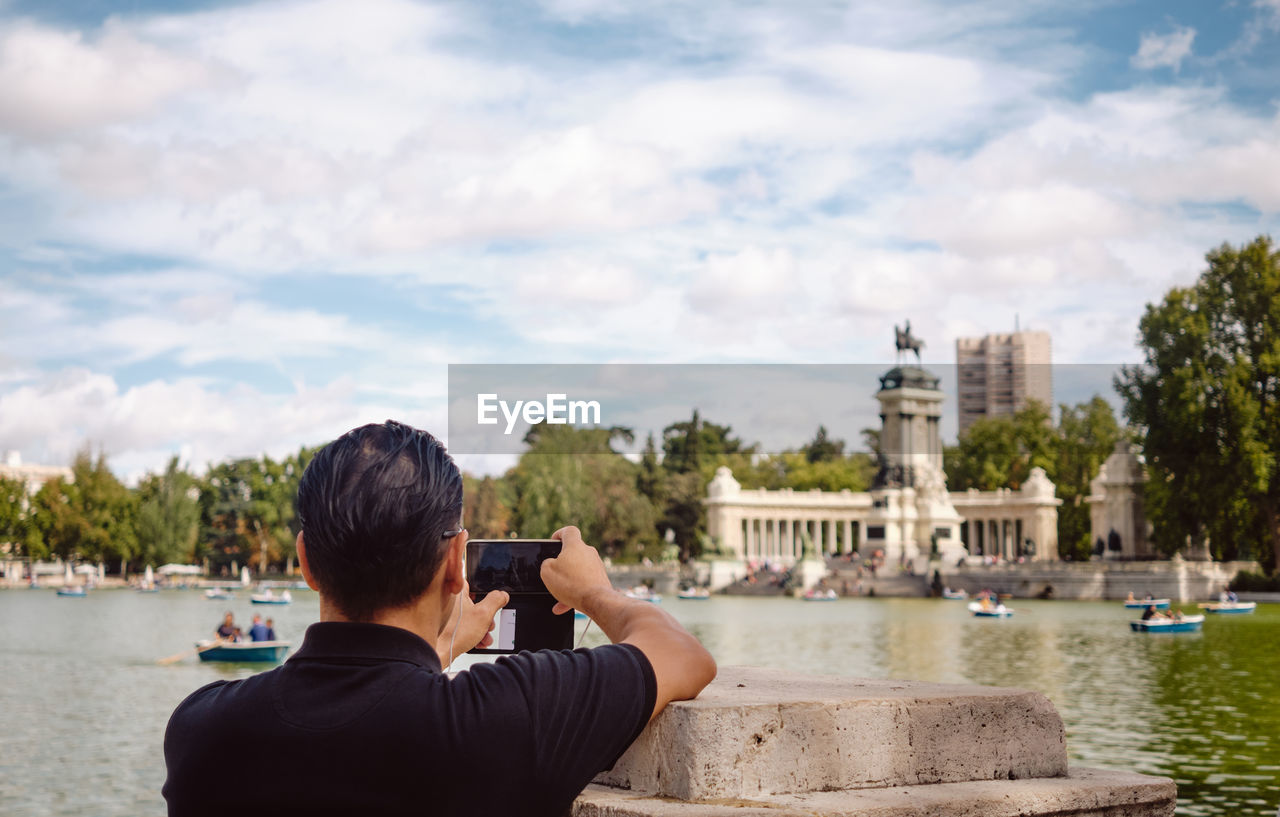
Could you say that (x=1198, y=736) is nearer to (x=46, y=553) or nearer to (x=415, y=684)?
(x=415, y=684)

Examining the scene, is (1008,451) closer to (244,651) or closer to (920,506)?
(920,506)

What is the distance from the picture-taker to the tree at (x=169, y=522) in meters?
95.2

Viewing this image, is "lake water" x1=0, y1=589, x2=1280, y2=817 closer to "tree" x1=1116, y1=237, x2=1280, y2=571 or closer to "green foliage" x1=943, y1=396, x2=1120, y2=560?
"tree" x1=1116, y1=237, x2=1280, y2=571

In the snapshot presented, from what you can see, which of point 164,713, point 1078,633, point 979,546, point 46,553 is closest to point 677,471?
point 979,546

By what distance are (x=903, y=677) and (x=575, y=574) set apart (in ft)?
54.4

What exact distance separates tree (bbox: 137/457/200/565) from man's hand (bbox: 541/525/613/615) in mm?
98817

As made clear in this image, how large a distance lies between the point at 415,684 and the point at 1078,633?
36081mm

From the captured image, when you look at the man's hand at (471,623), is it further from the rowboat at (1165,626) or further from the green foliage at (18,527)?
the green foliage at (18,527)

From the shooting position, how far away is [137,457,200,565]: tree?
313 feet

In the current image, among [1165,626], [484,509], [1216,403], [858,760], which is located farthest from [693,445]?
[858,760]

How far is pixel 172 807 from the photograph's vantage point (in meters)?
2.00

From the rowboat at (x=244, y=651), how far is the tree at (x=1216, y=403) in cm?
3684

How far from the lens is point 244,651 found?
87.5 ft

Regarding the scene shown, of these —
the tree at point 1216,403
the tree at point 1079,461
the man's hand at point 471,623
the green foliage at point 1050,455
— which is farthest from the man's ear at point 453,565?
the green foliage at point 1050,455
